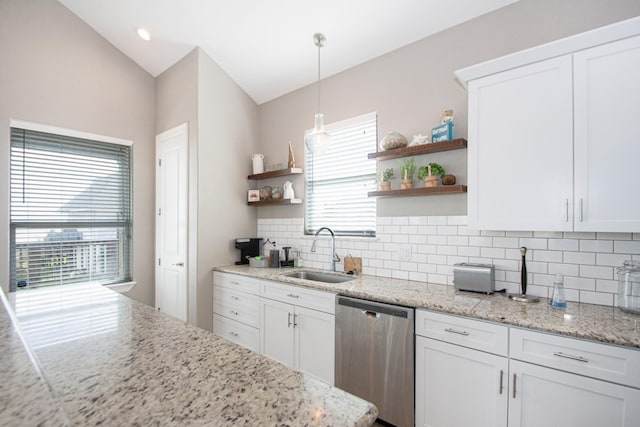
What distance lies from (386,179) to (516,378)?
1.66m

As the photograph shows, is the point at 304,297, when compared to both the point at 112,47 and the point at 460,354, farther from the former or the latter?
the point at 112,47

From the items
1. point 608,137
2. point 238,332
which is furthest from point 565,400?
point 238,332

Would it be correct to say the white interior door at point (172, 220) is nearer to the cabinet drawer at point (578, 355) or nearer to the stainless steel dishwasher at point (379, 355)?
the stainless steel dishwasher at point (379, 355)

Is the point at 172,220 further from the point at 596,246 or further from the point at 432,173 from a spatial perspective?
the point at 596,246

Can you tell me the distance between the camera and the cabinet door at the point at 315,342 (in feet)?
7.89

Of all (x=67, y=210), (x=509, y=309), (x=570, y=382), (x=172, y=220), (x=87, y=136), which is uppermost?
(x=87, y=136)

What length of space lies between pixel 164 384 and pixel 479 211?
6.48ft

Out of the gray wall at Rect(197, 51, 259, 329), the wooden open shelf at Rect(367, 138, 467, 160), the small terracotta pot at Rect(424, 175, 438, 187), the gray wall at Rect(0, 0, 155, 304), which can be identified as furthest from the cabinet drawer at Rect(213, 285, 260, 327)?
the small terracotta pot at Rect(424, 175, 438, 187)

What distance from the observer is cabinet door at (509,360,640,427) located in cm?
138

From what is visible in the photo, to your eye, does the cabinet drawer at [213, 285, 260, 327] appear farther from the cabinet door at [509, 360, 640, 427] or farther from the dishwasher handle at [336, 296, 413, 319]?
the cabinet door at [509, 360, 640, 427]

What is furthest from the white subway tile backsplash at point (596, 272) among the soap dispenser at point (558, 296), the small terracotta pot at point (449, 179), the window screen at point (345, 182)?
the window screen at point (345, 182)

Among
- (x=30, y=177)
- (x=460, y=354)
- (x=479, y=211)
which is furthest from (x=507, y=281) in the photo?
(x=30, y=177)

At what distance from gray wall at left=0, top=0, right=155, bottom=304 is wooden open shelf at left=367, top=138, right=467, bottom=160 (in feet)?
9.30

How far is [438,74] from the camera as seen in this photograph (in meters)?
2.58
